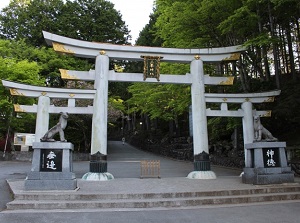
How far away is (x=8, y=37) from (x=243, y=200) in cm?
3343

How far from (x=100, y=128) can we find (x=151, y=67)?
3725 mm

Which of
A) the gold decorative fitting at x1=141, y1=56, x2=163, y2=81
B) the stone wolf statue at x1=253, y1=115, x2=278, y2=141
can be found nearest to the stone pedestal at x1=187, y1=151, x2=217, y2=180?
the stone wolf statue at x1=253, y1=115, x2=278, y2=141

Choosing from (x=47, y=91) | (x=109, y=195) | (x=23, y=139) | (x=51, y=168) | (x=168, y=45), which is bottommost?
(x=109, y=195)

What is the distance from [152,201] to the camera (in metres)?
8.31

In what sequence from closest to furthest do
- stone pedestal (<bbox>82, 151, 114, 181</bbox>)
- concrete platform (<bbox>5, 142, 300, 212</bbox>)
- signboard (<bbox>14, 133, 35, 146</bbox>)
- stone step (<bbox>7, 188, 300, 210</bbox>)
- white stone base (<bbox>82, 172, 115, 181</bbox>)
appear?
stone step (<bbox>7, 188, 300, 210</bbox>) < concrete platform (<bbox>5, 142, 300, 212</bbox>) < white stone base (<bbox>82, 172, 115, 181</bbox>) < stone pedestal (<bbox>82, 151, 114, 181</bbox>) < signboard (<bbox>14, 133, 35, 146</bbox>)

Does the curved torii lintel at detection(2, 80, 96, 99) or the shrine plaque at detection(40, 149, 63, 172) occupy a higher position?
the curved torii lintel at detection(2, 80, 96, 99)

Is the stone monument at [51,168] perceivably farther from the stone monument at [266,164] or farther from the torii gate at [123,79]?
the stone monument at [266,164]

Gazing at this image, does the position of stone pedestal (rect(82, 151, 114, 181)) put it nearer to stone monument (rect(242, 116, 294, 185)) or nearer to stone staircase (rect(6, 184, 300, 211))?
stone staircase (rect(6, 184, 300, 211))

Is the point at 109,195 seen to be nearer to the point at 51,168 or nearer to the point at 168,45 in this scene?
the point at 51,168

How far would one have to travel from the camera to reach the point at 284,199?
932 centimetres

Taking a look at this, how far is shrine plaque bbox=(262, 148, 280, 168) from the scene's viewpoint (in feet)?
35.9

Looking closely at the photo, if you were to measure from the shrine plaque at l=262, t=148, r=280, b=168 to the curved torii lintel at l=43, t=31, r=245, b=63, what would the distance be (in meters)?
5.20

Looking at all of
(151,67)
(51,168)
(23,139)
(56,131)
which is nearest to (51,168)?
(51,168)

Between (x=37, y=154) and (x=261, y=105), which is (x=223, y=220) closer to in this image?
(x=37, y=154)
